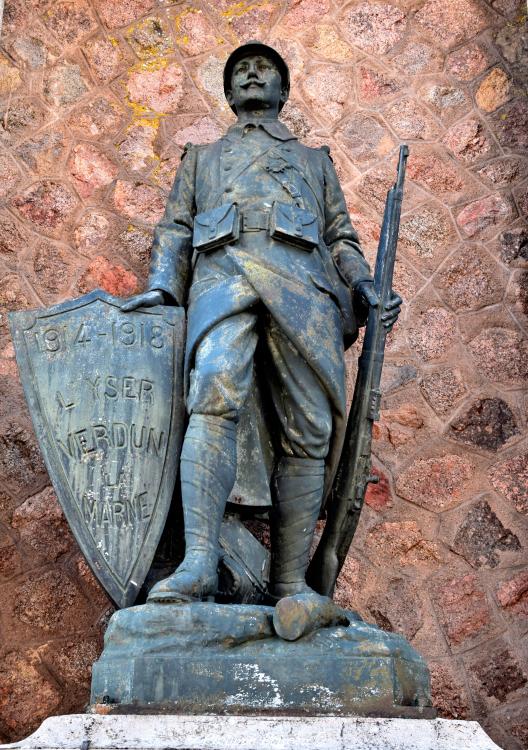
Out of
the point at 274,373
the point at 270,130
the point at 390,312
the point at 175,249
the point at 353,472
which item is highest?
the point at 270,130

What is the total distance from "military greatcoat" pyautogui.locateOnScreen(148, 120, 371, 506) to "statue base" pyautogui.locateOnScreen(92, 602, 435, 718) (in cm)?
90

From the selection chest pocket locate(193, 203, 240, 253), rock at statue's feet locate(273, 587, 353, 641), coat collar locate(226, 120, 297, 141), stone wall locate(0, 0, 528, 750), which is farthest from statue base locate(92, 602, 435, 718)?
coat collar locate(226, 120, 297, 141)

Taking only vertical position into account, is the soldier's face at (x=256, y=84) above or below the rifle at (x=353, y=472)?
above

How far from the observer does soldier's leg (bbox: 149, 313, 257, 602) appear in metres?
3.63

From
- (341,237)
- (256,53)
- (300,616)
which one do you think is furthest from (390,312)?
(300,616)

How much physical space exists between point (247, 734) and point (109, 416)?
130 cm

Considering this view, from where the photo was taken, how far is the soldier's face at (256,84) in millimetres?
4590

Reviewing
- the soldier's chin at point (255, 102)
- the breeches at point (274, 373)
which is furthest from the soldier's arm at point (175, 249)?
the breeches at point (274, 373)

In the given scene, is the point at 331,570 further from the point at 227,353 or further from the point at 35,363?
the point at 35,363

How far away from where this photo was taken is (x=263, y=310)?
403 centimetres

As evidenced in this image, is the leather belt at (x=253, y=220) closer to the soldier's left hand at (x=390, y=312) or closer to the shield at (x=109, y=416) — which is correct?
the shield at (x=109, y=416)

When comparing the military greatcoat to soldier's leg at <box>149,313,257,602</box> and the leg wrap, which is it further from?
the leg wrap

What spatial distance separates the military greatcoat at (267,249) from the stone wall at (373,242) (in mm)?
1185

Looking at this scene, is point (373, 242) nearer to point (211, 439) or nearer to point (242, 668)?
point (211, 439)
